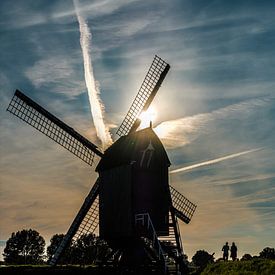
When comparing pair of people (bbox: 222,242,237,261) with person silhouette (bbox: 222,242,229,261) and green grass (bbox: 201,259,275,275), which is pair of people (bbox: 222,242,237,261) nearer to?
person silhouette (bbox: 222,242,229,261)

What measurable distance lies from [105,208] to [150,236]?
18.3ft

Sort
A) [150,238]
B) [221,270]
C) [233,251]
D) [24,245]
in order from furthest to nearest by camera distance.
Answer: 1. [24,245]
2. [233,251]
3. [150,238]
4. [221,270]

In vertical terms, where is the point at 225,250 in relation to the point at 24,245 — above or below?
below

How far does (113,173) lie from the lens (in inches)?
1458

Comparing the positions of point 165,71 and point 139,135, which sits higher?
point 165,71

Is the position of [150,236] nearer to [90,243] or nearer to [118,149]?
[118,149]

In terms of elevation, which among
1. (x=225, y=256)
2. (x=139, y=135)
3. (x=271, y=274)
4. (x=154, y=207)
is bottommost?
(x=271, y=274)

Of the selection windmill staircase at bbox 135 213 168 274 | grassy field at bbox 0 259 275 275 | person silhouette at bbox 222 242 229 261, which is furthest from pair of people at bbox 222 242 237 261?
windmill staircase at bbox 135 213 168 274

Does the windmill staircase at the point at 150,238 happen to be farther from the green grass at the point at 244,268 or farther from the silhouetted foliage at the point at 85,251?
the silhouetted foliage at the point at 85,251

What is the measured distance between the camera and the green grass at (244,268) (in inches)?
1037

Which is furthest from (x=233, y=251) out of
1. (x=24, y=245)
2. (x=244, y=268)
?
(x=24, y=245)

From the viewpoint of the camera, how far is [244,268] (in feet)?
92.6

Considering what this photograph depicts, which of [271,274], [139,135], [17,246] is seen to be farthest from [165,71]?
[17,246]

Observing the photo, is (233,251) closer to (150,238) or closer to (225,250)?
(225,250)
